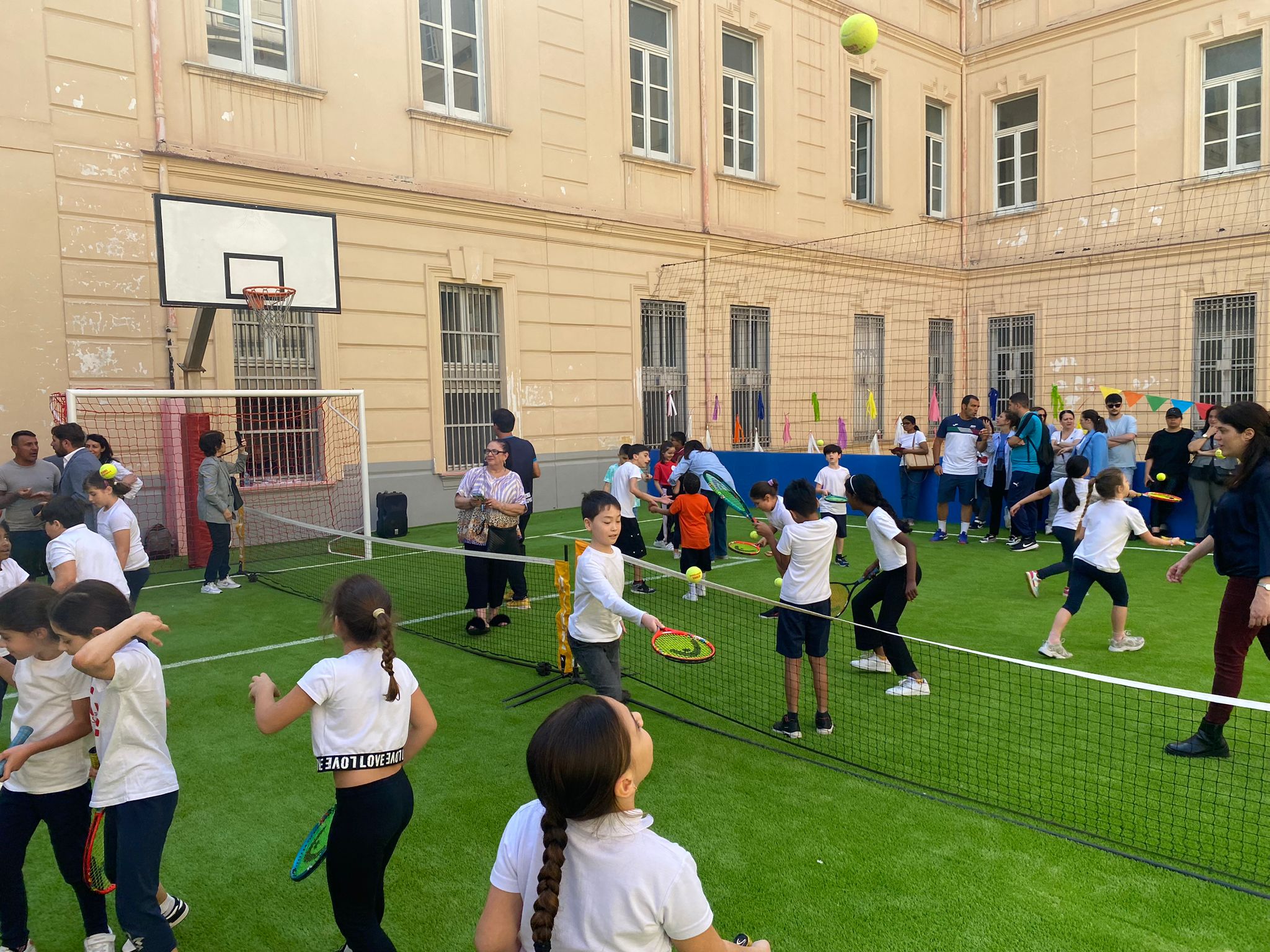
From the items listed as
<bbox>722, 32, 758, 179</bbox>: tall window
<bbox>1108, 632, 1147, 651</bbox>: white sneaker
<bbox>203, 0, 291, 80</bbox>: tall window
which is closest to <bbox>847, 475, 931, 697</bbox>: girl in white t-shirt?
<bbox>1108, 632, 1147, 651</bbox>: white sneaker

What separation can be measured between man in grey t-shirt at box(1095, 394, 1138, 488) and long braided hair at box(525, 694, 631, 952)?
43.3ft

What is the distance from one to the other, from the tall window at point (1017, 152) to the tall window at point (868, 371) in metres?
4.93

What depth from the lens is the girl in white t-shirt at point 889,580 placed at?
21.5 feet

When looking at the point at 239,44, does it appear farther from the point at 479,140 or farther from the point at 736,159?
the point at 736,159

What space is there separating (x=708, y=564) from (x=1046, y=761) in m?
4.82

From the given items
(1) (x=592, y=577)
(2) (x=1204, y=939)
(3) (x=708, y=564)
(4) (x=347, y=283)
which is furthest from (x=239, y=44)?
(2) (x=1204, y=939)

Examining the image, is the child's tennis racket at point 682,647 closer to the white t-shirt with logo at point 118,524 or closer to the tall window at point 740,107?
the white t-shirt with logo at point 118,524

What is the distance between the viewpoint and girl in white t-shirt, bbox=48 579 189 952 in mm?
3213

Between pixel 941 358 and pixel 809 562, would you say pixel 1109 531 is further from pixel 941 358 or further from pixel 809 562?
pixel 941 358

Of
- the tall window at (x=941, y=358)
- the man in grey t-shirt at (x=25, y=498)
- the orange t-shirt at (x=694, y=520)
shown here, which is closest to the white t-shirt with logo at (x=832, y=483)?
the orange t-shirt at (x=694, y=520)

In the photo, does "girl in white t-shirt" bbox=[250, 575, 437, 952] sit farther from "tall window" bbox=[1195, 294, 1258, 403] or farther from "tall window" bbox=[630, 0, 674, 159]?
"tall window" bbox=[1195, 294, 1258, 403]

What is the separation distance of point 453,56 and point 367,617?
1447cm

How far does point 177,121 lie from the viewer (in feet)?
40.5

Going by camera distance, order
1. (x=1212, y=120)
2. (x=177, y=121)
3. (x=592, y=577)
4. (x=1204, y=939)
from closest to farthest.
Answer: (x=1204, y=939) → (x=592, y=577) → (x=177, y=121) → (x=1212, y=120)
